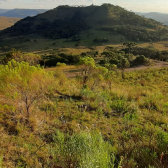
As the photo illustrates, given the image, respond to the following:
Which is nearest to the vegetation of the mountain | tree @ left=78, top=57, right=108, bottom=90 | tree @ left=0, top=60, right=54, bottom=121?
tree @ left=0, top=60, right=54, bottom=121

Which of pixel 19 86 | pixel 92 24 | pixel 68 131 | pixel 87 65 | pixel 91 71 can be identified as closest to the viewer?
pixel 68 131

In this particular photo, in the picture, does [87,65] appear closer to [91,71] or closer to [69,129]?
[91,71]

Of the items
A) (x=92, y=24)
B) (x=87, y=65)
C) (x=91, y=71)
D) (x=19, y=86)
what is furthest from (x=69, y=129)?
(x=92, y=24)

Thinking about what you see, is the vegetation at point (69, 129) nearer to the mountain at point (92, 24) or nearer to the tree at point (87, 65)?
the tree at point (87, 65)

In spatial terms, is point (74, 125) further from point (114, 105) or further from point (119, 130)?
point (114, 105)

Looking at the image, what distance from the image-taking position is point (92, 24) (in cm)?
12144

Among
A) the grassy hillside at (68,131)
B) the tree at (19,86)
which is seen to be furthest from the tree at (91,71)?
the tree at (19,86)

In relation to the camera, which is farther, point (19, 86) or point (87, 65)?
point (87, 65)

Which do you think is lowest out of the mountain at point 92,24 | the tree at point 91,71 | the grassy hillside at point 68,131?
the grassy hillside at point 68,131

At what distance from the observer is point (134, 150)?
141 inches

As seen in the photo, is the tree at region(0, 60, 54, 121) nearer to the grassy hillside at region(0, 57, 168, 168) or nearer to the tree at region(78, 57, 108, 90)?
the grassy hillside at region(0, 57, 168, 168)

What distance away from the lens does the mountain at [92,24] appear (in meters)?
81.1

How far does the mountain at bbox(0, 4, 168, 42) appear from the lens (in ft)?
266

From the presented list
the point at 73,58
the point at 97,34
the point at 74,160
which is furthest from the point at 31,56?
the point at 97,34
